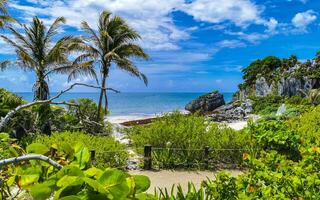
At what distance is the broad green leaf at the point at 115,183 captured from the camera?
0.79m

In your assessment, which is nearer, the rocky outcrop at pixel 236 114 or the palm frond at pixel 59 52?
the palm frond at pixel 59 52

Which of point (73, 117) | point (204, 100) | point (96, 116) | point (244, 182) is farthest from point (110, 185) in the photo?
point (204, 100)

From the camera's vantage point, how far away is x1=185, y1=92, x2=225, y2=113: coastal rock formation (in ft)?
155

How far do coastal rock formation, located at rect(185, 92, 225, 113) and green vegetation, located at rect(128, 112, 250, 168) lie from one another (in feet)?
113

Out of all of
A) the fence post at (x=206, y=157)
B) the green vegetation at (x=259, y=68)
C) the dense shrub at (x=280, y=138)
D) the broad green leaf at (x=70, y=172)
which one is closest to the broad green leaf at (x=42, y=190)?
the broad green leaf at (x=70, y=172)

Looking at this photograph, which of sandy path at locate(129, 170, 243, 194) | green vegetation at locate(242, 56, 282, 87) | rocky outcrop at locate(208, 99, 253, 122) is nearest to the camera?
sandy path at locate(129, 170, 243, 194)

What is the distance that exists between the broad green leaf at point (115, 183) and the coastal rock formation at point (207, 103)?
46.5 m

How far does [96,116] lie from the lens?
2144 centimetres

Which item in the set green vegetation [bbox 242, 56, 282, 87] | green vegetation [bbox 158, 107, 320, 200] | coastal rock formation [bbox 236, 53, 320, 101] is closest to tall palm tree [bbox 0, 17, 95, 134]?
green vegetation [bbox 158, 107, 320, 200]

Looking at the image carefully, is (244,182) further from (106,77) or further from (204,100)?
(204,100)

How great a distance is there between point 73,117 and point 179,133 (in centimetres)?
720

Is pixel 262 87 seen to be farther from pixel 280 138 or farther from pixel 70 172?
pixel 70 172

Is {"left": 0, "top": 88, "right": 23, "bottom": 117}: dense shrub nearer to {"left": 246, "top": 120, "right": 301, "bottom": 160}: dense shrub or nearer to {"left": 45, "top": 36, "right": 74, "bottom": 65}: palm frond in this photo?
{"left": 45, "top": 36, "right": 74, "bottom": 65}: palm frond

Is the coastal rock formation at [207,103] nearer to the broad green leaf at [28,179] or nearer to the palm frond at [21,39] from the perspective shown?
the palm frond at [21,39]
